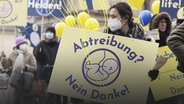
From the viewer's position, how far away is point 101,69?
12.6 ft

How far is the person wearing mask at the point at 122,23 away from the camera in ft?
13.1

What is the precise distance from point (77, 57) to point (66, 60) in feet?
0.30

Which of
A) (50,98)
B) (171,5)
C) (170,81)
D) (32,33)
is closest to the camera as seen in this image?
(170,81)

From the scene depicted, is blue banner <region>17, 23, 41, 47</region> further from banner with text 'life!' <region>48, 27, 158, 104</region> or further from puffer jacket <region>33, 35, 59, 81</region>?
banner with text 'life!' <region>48, 27, 158, 104</region>

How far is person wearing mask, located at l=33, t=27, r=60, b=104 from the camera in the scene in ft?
23.9

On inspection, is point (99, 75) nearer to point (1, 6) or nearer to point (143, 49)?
point (143, 49)

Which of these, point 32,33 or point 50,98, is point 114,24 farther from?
point 32,33

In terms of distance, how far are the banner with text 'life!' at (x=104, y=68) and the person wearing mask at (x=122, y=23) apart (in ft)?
0.52

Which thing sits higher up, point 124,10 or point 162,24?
point 124,10

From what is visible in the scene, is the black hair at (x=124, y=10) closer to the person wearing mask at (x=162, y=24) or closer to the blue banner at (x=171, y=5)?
the person wearing mask at (x=162, y=24)

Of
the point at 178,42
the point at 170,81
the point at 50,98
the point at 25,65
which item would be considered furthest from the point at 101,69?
the point at 25,65

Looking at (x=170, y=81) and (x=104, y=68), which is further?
(x=170, y=81)

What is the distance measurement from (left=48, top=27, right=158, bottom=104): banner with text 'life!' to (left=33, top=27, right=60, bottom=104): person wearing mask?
3386 millimetres

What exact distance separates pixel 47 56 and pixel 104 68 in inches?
141
